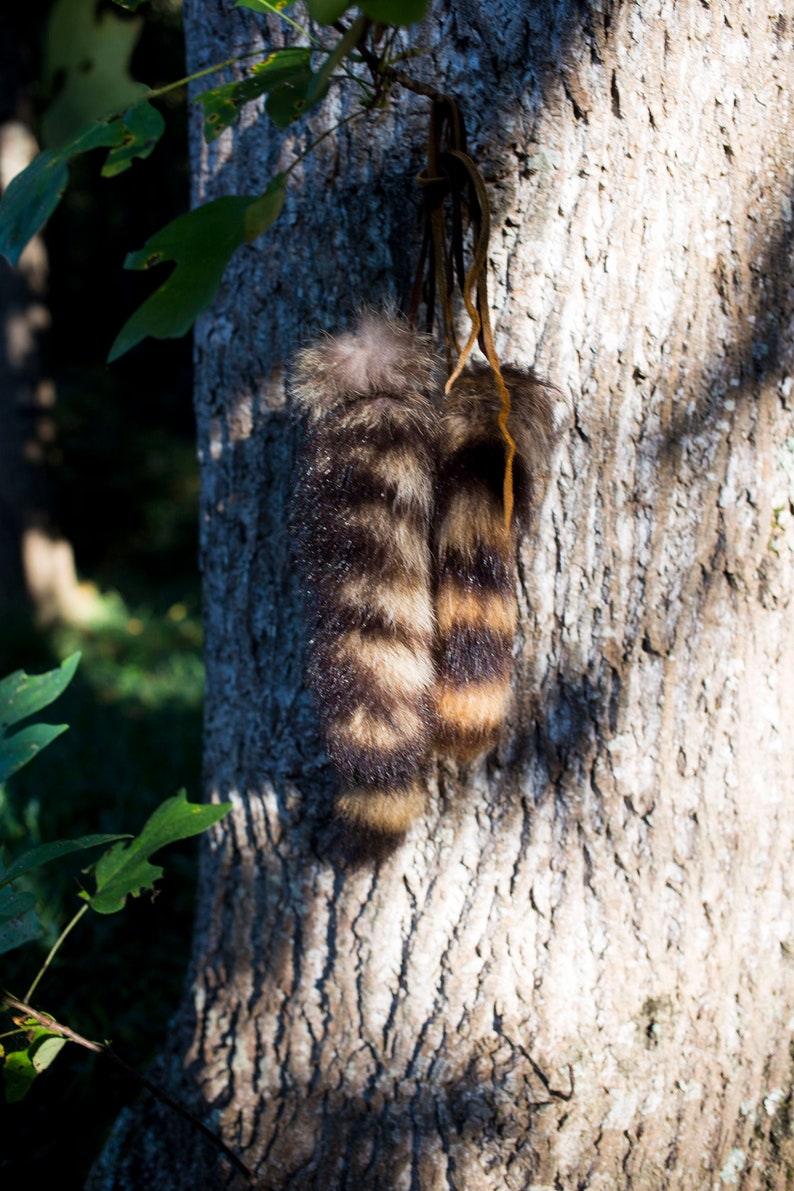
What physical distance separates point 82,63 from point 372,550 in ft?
2.83

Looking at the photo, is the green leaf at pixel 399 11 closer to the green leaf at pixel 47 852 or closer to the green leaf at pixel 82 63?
the green leaf at pixel 82 63

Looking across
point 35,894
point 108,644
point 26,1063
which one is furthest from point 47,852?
point 108,644

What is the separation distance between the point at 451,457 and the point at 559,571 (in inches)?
11.5

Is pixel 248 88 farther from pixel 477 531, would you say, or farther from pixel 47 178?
pixel 477 531

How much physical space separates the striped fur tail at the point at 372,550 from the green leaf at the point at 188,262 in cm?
27

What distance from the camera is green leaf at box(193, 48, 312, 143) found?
3.81 ft

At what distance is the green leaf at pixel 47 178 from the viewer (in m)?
1.12

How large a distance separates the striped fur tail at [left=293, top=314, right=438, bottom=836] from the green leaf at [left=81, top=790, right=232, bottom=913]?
24 centimetres

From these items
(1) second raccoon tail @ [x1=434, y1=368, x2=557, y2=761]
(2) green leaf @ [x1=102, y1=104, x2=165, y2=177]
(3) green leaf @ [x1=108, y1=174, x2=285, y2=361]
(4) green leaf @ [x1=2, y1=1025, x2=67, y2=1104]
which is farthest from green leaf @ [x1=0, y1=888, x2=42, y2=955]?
(2) green leaf @ [x1=102, y1=104, x2=165, y2=177]

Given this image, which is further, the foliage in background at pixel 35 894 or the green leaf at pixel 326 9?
the foliage in background at pixel 35 894

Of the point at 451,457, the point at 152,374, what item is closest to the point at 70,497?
the point at 152,374

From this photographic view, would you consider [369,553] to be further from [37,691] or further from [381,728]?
[37,691]

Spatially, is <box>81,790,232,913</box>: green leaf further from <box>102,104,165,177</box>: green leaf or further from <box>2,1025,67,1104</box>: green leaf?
<box>102,104,165,177</box>: green leaf

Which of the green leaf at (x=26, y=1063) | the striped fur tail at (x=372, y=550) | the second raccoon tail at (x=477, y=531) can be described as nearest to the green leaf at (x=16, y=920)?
the green leaf at (x=26, y=1063)
